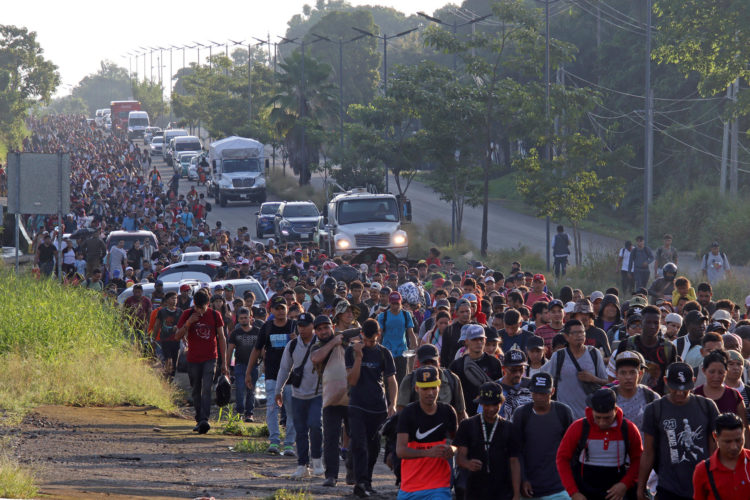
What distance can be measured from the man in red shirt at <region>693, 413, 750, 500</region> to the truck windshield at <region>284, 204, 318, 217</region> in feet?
127

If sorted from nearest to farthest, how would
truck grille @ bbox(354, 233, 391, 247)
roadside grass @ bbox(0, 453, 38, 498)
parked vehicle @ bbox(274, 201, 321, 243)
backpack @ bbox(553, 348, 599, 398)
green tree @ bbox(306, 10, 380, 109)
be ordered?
roadside grass @ bbox(0, 453, 38, 498), backpack @ bbox(553, 348, 599, 398), truck grille @ bbox(354, 233, 391, 247), parked vehicle @ bbox(274, 201, 321, 243), green tree @ bbox(306, 10, 380, 109)

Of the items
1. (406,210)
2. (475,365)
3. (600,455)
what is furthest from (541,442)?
(406,210)

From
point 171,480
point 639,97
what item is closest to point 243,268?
point 171,480

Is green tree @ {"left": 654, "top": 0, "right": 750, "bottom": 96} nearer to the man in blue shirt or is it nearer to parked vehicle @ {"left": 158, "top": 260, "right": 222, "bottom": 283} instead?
parked vehicle @ {"left": 158, "top": 260, "right": 222, "bottom": 283}

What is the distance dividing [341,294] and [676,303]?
4.88 meters

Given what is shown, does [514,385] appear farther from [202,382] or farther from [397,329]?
[202,382]

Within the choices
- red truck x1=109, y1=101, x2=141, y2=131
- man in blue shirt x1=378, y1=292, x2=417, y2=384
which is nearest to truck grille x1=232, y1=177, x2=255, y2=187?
man in blue shirt x1=378, y1=292, x2=417, y2=384

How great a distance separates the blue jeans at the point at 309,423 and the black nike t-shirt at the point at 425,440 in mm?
3519

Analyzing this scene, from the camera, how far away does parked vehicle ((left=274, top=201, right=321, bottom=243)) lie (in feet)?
141

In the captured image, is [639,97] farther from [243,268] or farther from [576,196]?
[243,268]

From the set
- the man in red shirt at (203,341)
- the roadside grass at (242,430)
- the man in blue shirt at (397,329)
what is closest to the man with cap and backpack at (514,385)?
the man in blue shirt at (397,329)

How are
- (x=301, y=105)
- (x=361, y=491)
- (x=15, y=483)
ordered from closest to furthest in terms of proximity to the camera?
(x=15, y=483) → (x=361, y=491) → (x=301, y=105)

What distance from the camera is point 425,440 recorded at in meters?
8.04

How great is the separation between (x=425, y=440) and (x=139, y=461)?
4941 millimetres
